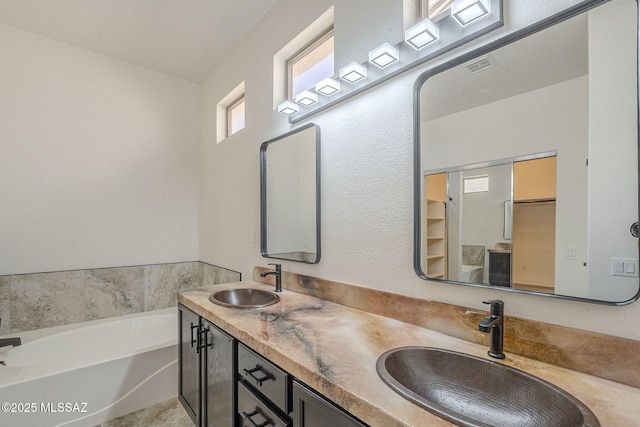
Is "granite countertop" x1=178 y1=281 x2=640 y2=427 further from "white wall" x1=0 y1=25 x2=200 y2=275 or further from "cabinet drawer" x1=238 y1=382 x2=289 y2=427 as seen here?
"white wall" x1=0 y1=25 x2=200 y2=275

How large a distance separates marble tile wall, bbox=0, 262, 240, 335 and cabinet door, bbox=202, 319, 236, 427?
105 centimetres

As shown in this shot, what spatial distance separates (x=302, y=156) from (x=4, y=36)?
2.64 meters

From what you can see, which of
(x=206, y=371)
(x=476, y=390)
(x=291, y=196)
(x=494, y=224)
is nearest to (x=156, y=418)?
(x=206, y=371)

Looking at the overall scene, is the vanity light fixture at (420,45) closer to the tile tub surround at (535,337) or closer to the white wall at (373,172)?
the white wall at (373,172)

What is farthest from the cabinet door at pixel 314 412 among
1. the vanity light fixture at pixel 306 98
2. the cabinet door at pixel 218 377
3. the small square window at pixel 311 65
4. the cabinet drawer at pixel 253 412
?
the small square window at pixel 311 65

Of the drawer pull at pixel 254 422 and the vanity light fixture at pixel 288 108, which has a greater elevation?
the vanity light fixture at pixel 288 108

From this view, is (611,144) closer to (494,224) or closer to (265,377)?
(494,224)

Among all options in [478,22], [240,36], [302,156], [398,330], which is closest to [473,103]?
[478,22]

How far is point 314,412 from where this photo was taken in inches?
35.8

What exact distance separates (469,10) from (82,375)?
2.79m

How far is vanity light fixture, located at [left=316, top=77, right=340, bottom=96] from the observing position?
1629mm

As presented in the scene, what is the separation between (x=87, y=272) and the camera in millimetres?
2695

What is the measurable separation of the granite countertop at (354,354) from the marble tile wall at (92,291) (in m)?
1.27

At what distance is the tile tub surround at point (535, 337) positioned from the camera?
83 cm
